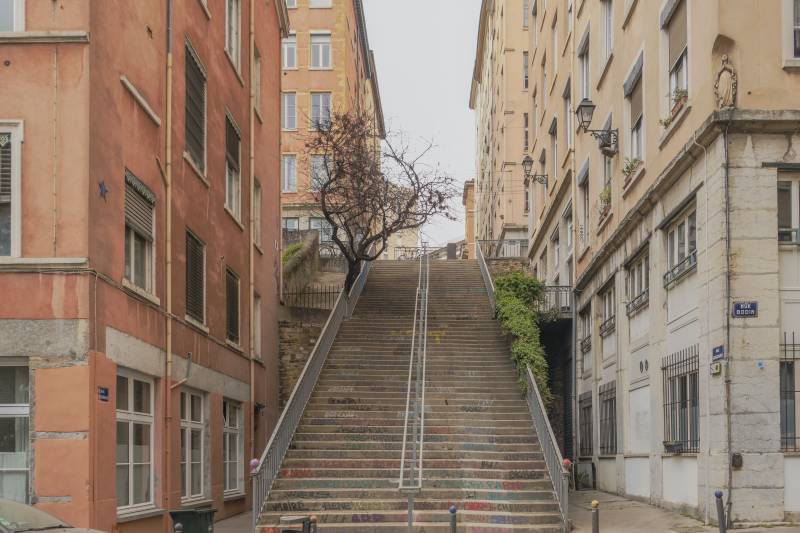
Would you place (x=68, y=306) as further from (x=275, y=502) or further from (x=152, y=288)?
(x=275, y=502)

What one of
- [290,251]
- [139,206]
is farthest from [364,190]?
[139,206]

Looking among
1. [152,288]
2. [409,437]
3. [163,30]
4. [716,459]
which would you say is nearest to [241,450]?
[409,437]

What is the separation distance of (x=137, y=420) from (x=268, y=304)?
36.6 feet

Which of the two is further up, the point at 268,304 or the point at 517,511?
the point at 268,304

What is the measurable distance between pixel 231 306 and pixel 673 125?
989 cm

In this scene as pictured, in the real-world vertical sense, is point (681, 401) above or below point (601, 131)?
below

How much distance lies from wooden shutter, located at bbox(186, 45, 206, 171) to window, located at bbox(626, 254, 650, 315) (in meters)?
8.64

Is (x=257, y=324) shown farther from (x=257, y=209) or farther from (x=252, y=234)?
(x=257, y=209)

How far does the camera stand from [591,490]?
23.6 metres

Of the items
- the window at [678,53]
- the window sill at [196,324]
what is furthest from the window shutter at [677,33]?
the window sill at [196,324]

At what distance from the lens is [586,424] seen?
26031 mm

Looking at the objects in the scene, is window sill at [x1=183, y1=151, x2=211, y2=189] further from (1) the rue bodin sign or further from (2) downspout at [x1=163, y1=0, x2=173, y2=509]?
(1) the rue bodin sign

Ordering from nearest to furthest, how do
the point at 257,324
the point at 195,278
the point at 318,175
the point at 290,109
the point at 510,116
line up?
the point at 195,278 → the point at 257,324 → the point at 318,175 → the point at 510,116 → the point at 290,109

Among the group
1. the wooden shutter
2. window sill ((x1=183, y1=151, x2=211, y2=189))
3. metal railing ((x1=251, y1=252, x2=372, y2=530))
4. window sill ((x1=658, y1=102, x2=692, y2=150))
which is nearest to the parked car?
metal railing ((x1=251, y1=252, x2=372, y2=530))
